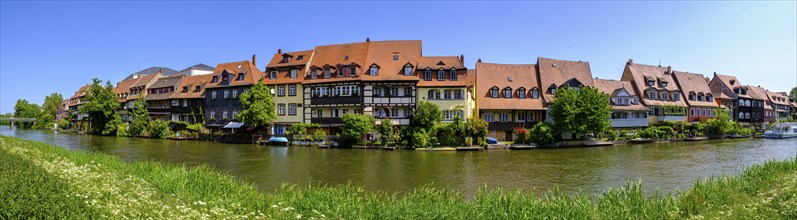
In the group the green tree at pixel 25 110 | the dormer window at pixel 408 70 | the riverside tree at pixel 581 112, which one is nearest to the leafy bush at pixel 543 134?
the riverside tree at pixel 581 112

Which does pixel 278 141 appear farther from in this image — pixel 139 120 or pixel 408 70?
pixel 139 120

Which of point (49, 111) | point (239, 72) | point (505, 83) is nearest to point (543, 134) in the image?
point (505, 83)

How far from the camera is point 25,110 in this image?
11144 cm

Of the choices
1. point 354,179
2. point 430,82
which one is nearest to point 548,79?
point 430,82

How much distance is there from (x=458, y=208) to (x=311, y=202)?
3.66 meters

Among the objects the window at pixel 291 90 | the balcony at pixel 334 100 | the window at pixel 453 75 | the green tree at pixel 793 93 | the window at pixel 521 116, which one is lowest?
the window at pixel 521 116

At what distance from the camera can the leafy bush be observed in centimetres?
3897

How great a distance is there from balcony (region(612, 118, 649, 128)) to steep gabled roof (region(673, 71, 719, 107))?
11.6 meters

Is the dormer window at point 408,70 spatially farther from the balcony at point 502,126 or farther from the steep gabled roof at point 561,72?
the steep gabled roof at point 561,72

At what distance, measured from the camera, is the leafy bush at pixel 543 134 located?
3897 cm

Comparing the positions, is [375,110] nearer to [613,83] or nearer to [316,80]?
[316,80]

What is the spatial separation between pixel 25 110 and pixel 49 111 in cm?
1904

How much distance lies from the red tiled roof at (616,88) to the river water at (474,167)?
49.2ft

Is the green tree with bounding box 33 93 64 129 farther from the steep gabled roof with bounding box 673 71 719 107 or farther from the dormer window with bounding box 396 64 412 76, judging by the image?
the steep gabled roof with bounding box 673 71 719 107
